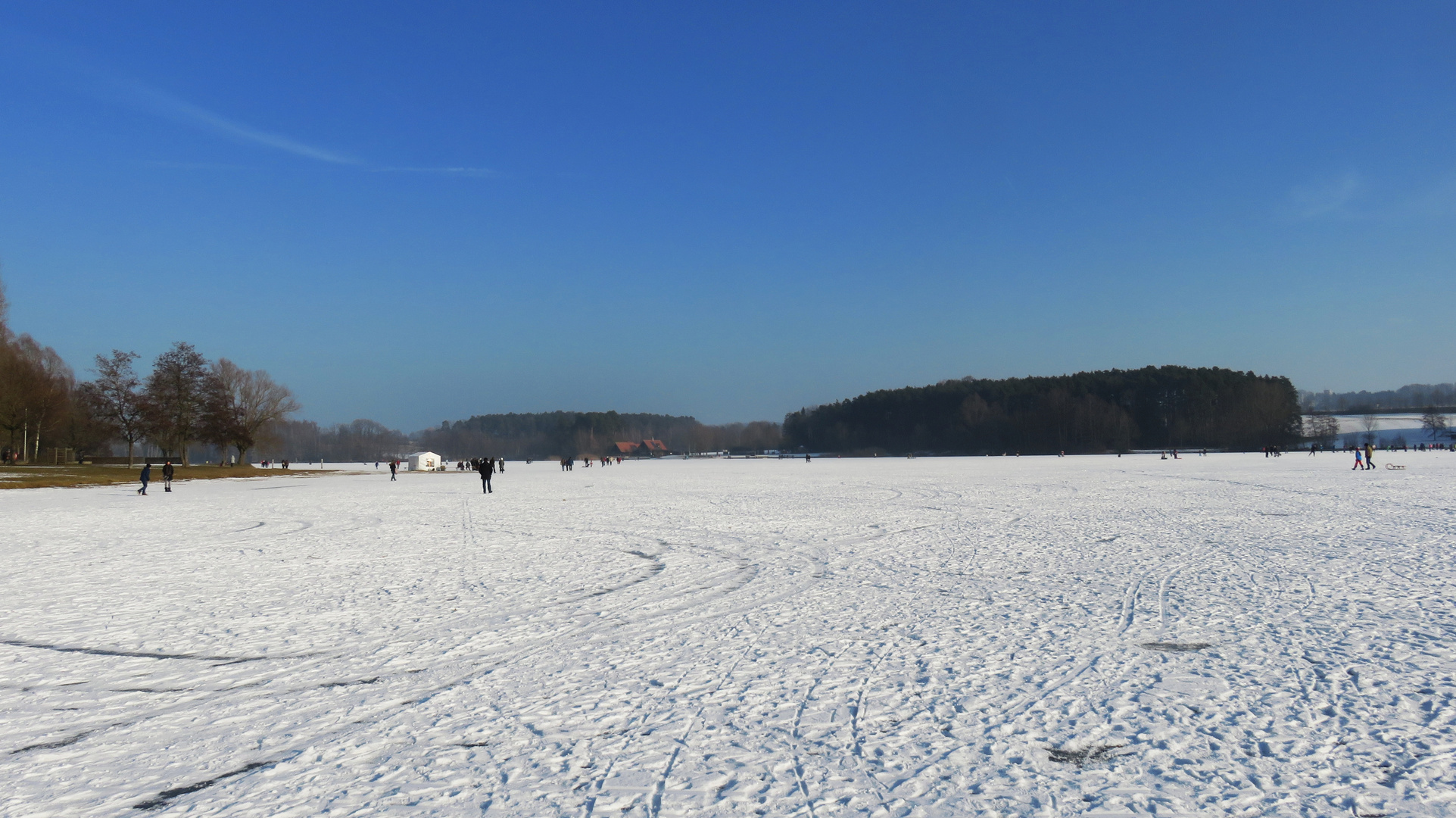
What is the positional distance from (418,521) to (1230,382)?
4827 inches

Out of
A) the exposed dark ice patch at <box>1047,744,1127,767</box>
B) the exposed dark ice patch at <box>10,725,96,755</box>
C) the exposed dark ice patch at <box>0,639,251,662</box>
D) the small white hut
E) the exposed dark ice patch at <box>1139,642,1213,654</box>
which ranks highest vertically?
the small white hut

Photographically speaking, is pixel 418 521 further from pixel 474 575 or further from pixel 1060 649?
pixel 1060 649

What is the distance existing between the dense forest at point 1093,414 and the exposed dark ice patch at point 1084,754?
113 m

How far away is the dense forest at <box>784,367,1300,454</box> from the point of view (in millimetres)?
107000

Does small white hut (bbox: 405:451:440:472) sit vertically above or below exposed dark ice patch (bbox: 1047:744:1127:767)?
above

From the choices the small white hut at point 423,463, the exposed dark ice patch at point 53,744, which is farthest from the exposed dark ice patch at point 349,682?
the small white hut at point 423,463

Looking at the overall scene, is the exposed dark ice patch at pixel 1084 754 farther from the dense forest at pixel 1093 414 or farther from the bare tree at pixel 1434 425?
the bare tree at pixel 1434 425

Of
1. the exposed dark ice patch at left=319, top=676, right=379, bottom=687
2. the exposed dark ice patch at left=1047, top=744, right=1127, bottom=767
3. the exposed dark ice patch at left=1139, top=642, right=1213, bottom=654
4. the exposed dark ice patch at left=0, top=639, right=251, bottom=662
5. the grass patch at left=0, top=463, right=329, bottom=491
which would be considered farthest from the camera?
the grass patch at left=0, top=463, right=329, bottom=491

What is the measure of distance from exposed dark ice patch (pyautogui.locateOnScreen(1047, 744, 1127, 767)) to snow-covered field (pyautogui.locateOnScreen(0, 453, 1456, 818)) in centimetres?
3

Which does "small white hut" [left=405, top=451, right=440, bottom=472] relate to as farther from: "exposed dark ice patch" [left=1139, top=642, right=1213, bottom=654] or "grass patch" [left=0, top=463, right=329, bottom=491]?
"exposed dark ice patch" [left=1139, top=642, right=1213, bottom=654]

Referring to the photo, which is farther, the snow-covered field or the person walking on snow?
the person walking on snow

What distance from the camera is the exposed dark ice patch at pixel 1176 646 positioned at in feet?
21.0

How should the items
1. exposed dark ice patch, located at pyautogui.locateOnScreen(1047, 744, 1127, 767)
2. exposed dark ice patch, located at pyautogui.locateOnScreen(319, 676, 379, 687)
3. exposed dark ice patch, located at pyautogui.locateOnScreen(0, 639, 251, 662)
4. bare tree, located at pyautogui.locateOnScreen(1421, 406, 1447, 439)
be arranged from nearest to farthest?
exposed dark ice patch, located at pyautogui.locateOnScreen(1047, 744, 1127, 767)
exposed dark ice patch, located at pyautogui.locateOnScreen(319, 676, 379, 687)
exposed dark ice patch, located at pyautogui.locateOnScreen(0, 639, 251, 662)
bare tree, located at pyautogui.locateOnScreen(1421, 406, 1447, 439)

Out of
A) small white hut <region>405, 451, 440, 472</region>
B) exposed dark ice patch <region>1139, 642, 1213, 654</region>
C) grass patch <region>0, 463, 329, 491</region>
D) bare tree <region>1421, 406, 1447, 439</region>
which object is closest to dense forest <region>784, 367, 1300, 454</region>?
bare tree <region>1421, 406, 1447, 439</region>
